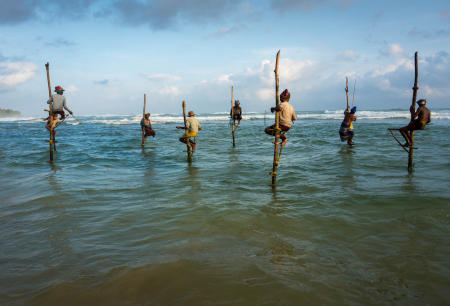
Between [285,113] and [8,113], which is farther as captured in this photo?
[8,113]

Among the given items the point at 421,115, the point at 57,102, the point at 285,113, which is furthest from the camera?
the point at 57,102

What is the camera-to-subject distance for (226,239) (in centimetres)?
494

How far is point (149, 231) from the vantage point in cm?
530

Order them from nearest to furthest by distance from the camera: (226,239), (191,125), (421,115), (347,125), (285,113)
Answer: (226,239), (285,113), (421,115), (191,125), (347,125)

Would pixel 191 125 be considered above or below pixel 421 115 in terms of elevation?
below

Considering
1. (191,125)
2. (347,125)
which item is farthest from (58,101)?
(347,125)

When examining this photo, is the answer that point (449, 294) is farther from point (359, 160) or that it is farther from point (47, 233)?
point (359, 160)

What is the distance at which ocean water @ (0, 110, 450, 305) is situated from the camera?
3.46 meters

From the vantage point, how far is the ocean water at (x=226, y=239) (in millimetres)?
3459

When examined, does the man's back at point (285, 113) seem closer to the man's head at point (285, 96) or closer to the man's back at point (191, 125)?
the man's head at point (285, 96)

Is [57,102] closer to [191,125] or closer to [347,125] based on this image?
[191,125]

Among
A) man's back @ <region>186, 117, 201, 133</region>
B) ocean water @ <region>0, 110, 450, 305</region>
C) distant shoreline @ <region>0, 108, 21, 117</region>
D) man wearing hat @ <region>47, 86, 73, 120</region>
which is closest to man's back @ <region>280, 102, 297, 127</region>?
ocean water @ <region>0, 110, 450, 305</region>

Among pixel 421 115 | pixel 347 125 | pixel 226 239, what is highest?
pixel 421 115

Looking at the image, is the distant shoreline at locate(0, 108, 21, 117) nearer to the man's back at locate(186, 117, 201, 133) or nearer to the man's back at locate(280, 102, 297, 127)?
the man's back at locate(186, 117, 201, 133)
